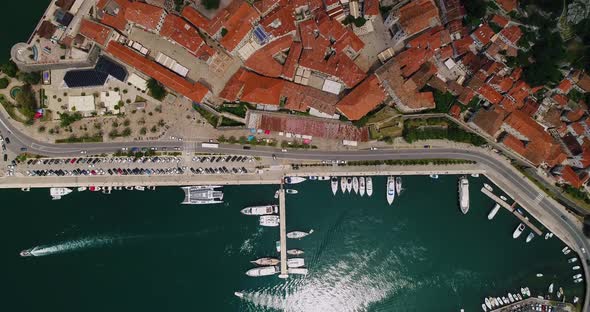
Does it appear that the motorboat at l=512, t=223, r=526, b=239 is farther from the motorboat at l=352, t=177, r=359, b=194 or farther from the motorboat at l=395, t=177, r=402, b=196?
the motorboat at l=352, t=177, r=359, b=194

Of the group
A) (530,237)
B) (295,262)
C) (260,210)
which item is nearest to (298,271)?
(295,262)

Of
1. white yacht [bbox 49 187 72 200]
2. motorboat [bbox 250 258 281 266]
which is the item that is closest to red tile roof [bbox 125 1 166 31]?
white yacht [bbox 49 187 72 200]

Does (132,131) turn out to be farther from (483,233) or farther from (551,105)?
(551,105)

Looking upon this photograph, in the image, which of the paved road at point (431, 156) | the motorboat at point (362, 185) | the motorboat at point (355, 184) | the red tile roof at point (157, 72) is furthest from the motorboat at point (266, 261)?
the red tile roof at point (157, 72)

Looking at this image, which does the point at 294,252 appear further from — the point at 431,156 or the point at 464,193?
the point at 464,193

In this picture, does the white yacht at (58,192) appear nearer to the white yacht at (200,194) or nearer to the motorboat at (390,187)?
the white yacht at (200,194)

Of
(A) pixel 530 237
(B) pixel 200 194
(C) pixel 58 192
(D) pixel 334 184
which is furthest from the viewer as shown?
(A) pixel 530 237

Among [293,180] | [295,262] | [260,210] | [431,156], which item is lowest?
[295,262]
